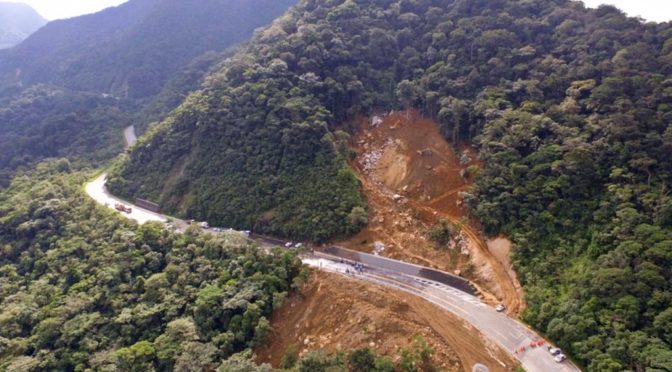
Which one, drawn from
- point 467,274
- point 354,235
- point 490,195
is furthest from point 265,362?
point 490,195

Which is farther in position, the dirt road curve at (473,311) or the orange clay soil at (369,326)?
the orange clay soil at (369,326)

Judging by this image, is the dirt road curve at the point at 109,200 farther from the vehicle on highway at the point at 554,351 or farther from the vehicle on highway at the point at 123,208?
the vehicle on highway at the point at 554,351

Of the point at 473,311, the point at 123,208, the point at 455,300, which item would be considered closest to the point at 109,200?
the point at 123,208

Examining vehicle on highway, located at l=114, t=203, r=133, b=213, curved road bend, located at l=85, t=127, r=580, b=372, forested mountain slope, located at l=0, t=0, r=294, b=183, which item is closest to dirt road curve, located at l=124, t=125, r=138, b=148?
forested mountain slope, located at l=0, t=0, r=294, b=183

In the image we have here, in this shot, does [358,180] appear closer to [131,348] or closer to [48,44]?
[131,348]

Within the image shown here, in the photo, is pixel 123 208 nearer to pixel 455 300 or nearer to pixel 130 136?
pixel 130 136

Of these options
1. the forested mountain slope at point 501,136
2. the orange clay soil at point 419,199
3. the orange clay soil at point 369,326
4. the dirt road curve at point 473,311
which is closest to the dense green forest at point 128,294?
the orange clay soil at point 369,326
